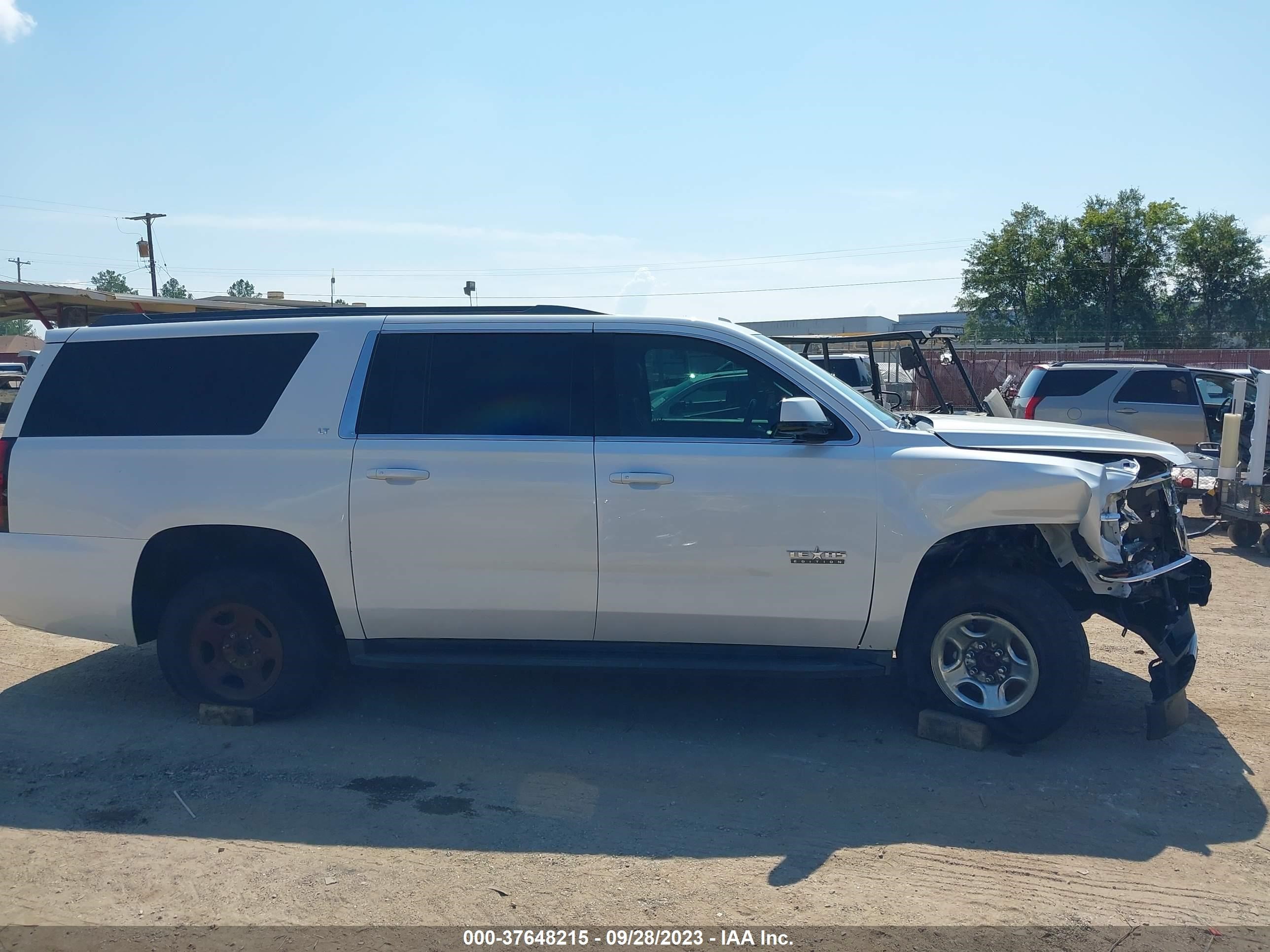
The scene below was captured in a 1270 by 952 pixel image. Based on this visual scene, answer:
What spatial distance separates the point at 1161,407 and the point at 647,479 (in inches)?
484

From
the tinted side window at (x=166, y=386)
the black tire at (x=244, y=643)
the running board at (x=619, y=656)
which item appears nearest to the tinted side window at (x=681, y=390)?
the running board at (x=619, y=656)

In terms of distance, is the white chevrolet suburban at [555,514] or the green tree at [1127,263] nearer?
the white chevrolet suburban at [555,514]

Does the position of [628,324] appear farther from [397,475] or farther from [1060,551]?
[1060,551]

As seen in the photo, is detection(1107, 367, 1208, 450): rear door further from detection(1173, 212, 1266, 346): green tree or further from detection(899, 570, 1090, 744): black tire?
detection(1173, 212, 1266, 346): green tree

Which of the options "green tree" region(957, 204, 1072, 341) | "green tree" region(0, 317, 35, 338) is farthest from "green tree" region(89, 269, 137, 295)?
"green tree" region(957, 204, 1072, 341)

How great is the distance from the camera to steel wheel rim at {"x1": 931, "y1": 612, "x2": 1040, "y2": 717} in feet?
16.3

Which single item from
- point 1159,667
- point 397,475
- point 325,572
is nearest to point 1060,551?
point 1159,667

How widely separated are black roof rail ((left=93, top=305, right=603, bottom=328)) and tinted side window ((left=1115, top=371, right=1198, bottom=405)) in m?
11.8

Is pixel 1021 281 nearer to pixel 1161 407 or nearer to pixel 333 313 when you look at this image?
pixel 1161 407

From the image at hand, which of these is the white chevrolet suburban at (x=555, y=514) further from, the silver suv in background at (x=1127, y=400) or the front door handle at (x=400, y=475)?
the silver suv in background at (x=1127, y=400)

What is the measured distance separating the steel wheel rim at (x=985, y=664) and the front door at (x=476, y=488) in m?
1.73

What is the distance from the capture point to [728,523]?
16.2 ft

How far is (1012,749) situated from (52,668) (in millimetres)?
5594

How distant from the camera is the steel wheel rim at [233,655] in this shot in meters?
5.44
